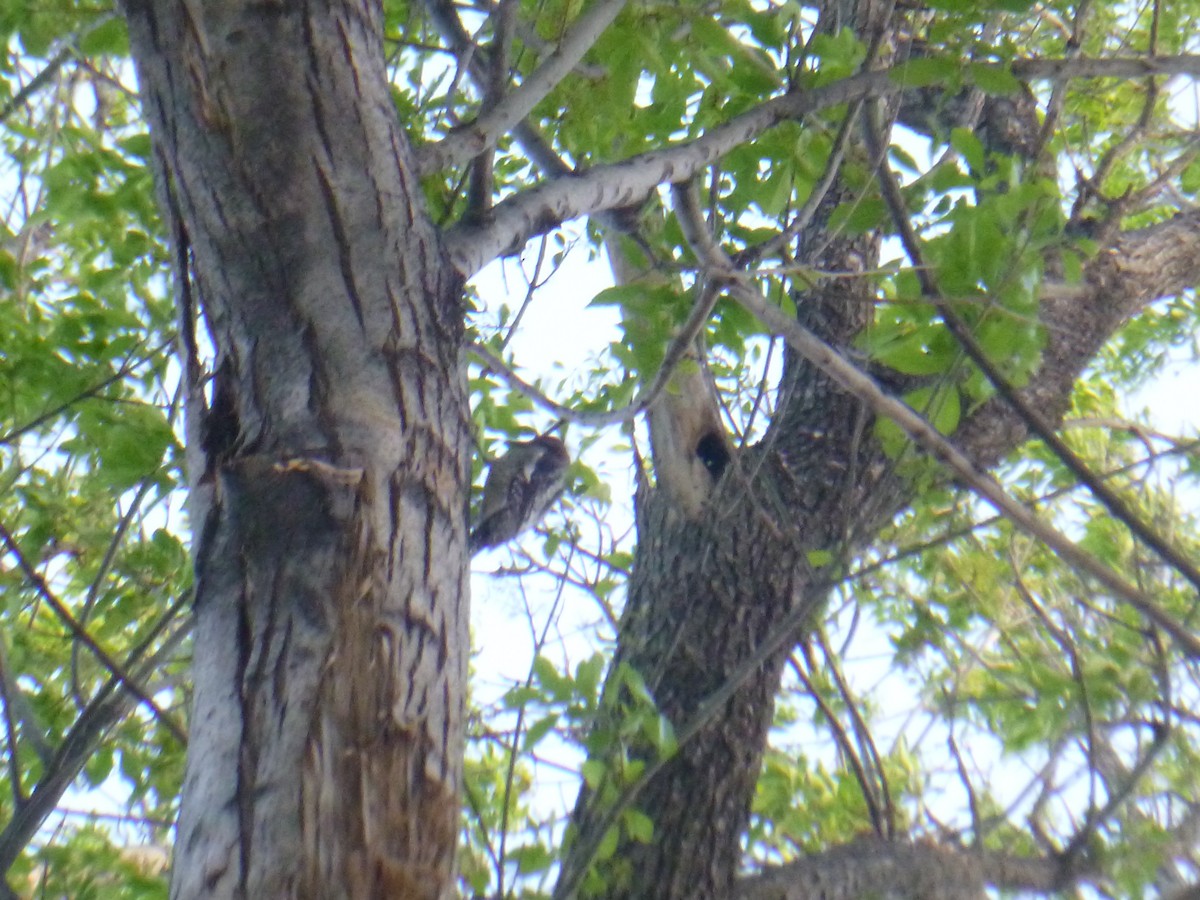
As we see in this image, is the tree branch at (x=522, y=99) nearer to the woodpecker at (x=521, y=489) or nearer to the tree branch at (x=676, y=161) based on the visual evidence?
the tree branch at (x=676, y=161)

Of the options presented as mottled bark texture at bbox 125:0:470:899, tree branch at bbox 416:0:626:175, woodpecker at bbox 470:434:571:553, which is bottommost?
mottled bark texture at bbox 125:0:470:899

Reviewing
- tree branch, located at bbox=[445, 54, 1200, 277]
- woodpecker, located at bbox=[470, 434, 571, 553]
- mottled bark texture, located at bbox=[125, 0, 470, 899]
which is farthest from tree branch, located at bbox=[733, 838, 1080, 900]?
mottled bark texture, located at bbox=[125, 0, 470, 899]

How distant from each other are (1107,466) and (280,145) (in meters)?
3.83

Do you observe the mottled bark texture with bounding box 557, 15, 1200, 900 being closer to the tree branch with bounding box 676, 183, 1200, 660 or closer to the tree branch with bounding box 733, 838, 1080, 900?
the tree branch with bounding box 733, 838, 1080, 900

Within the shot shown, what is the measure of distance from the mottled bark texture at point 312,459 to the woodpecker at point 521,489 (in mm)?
2154

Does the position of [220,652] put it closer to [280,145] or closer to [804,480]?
[280,145]

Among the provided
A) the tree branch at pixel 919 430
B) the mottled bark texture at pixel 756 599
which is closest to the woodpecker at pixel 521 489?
the mottled bark texture at pixel 756 599

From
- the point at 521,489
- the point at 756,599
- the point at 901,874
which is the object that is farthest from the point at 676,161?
the point at 901,874

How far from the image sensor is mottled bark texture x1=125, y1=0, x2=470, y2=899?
1.15m

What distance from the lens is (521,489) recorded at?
377 cm

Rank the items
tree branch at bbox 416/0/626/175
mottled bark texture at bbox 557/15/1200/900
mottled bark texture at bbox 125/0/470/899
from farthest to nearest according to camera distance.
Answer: mottled bark texture at bbox 557/15/1200/900 → tree branch at bbox 416/0/626/175 → mottled bark texture at bbox 125/0/470/899

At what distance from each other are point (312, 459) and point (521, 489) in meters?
2.46

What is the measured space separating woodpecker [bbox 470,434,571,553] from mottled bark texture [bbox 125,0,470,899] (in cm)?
215

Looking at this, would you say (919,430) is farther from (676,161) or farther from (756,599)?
(756,599)
